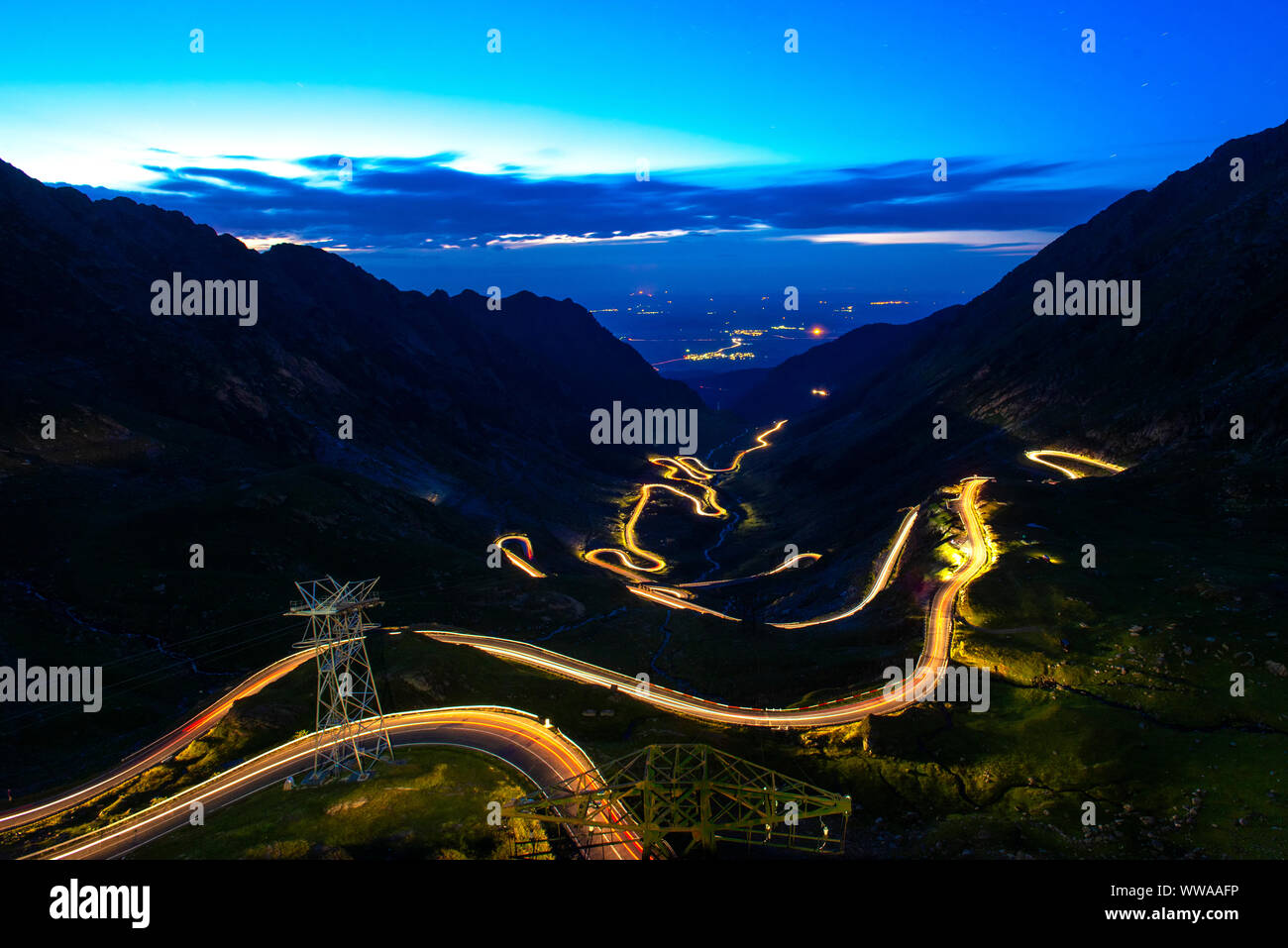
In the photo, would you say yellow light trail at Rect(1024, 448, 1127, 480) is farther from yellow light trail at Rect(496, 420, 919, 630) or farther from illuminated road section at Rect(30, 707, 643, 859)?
illuminated road section at Rect(30, 707, 643, 859)

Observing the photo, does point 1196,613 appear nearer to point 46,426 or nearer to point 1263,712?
point 1263,712

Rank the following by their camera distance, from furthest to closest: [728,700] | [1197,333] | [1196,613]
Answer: [1197,333] → [728,700] → [1196,613]

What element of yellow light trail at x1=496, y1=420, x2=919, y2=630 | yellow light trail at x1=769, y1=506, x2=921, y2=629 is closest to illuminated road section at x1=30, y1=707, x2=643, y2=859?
yellow light trail at x1=769, y1=506, x2=921, y2=629

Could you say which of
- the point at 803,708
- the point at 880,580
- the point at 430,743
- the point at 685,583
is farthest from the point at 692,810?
the point at 685,583

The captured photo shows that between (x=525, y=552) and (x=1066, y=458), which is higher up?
(x=1066, y=458)

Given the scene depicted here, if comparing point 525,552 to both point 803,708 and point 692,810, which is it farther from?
point 692,810

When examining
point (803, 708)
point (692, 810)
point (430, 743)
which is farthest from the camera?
point (803, 708)

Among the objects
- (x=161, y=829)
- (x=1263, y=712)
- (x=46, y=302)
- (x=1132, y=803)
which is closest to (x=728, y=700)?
(x=1132, y=803)

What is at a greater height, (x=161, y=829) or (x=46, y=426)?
(x=46, y=426)

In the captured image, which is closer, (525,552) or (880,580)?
(880,580)

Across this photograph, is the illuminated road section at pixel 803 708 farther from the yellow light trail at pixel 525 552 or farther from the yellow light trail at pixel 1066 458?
the yellow light trail at pixel 1066 458

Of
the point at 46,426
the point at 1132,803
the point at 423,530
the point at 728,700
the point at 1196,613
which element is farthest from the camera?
the point at 423,530
